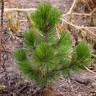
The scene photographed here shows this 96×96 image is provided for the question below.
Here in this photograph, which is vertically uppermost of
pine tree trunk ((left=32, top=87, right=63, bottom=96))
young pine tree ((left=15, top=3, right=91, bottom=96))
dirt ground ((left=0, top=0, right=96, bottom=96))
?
young pine tree ((left=15, top=3, right=91, bottom=96))

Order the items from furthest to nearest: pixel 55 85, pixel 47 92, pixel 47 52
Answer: pixel 55 85
pixel 47 92
pixel 47 52

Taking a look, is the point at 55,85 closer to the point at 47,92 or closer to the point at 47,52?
the point at 47,92

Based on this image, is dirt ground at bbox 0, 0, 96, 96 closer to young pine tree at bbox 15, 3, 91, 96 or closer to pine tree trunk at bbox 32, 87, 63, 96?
pine tree trunk at bbox 32, 87, 63, 96

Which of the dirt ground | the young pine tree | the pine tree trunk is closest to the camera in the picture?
the young pine tree

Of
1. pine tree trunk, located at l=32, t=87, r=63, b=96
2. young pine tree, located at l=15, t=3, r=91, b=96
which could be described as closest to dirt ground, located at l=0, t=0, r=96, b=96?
pine tree trunk, located at l=32, t=87, r=63, b=96

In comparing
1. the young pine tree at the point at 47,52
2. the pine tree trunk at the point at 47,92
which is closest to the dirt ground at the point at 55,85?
the pine tree trunk at the point at 47,92

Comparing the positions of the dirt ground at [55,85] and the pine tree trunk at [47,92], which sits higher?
the pine tree trunk at [47,92]

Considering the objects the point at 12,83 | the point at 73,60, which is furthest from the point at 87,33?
the point at 73,60

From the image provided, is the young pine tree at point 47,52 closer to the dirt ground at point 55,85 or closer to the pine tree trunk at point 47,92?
the pine tree trunk at point 47,92

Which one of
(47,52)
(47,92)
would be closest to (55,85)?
(47,92)
